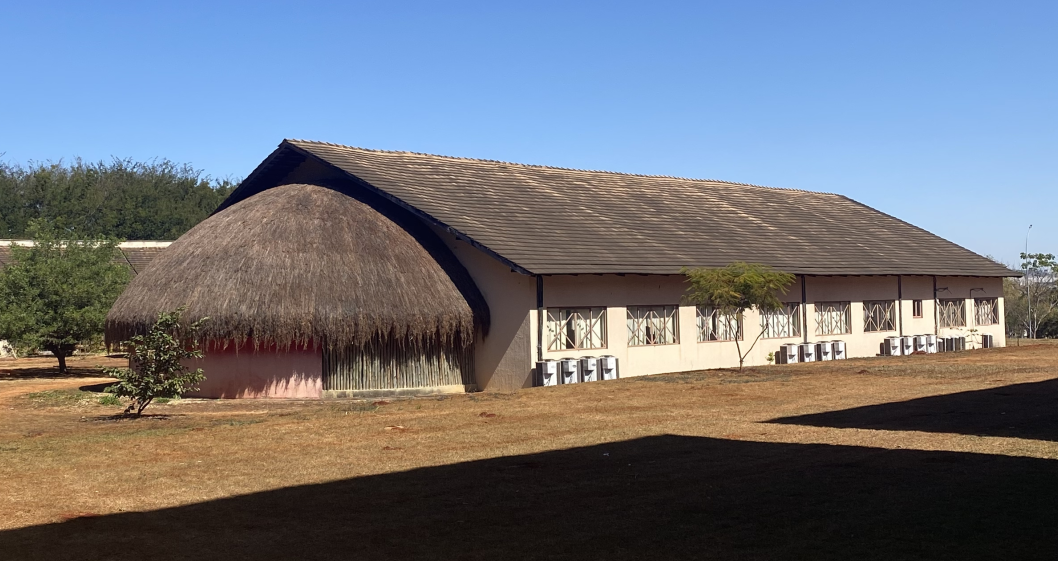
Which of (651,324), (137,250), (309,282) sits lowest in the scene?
(651,324)

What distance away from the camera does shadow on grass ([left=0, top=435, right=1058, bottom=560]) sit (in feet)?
26.4

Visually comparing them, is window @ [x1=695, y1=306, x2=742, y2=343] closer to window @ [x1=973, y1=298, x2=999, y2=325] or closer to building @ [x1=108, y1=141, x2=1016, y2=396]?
building @ [x1=108, y1=141, x2=1016, y2=396]

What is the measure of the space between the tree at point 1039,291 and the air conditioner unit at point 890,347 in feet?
76.6

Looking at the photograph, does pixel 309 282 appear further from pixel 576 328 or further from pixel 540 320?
pixel 576 328

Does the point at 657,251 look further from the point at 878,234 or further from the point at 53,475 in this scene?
the point at 53,475

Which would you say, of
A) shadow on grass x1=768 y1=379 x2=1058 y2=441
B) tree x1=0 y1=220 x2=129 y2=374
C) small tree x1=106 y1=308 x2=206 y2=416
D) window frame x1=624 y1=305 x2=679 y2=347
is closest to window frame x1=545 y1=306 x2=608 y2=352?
window frame x1=624 y1=305 x2=679 y2=347

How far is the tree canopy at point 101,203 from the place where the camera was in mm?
69125

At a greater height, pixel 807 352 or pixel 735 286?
pixel 735 286

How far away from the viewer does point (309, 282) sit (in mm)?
23562

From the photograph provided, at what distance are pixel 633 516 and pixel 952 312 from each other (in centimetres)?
3117

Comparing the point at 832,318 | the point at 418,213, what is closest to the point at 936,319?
the point at 832,318

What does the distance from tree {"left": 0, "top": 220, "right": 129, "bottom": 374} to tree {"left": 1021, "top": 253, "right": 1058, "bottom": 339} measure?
4442 cm

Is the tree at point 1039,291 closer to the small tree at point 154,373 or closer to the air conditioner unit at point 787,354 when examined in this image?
the air conditioner unit at point 787,354

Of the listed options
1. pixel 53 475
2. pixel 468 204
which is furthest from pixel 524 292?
pixel 53 475
